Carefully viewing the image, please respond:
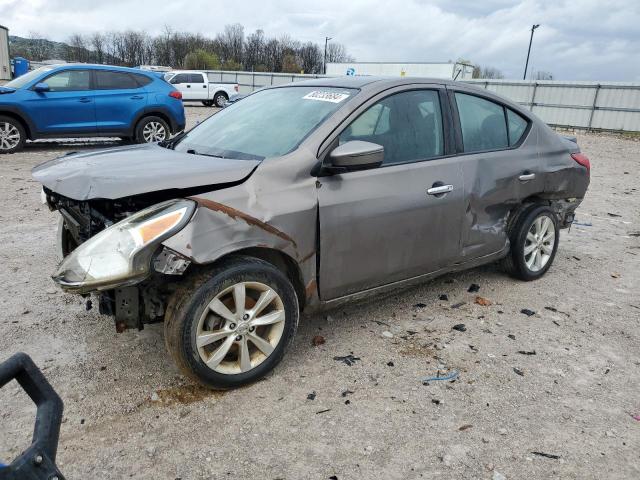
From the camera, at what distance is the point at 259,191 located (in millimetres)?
2859

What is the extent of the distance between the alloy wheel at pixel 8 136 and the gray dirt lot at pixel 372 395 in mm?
6833

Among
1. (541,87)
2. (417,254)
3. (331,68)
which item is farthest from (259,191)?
(331,68)

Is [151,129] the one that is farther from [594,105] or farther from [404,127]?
[594,105]

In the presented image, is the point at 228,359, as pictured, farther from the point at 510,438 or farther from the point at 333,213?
the point at 510,438

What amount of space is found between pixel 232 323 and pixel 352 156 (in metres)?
1.14

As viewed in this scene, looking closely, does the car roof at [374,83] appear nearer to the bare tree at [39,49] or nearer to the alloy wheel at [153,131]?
the alloy wheel at [153,131]

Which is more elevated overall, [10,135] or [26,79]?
[26,79]

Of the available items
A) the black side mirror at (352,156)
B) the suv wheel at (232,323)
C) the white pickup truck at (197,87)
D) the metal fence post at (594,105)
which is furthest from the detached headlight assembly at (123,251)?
the white pickup truck at (197,87)

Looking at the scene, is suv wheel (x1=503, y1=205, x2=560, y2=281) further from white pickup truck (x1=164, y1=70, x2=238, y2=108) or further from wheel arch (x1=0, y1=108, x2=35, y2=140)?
white pickup truck (x1=164, y1=70, x2=238, y2=108)

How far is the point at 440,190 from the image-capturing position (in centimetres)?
360

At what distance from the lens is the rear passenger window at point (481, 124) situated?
3.91 metres

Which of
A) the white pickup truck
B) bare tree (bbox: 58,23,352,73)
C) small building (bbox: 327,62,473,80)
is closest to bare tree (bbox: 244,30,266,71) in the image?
bare tree (bbox: 58,23,352,73)

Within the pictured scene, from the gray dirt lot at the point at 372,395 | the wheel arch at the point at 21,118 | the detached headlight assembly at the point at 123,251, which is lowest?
the gray dirt lot at the point at 372,395

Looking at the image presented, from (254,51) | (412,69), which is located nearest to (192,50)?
(254,51)
